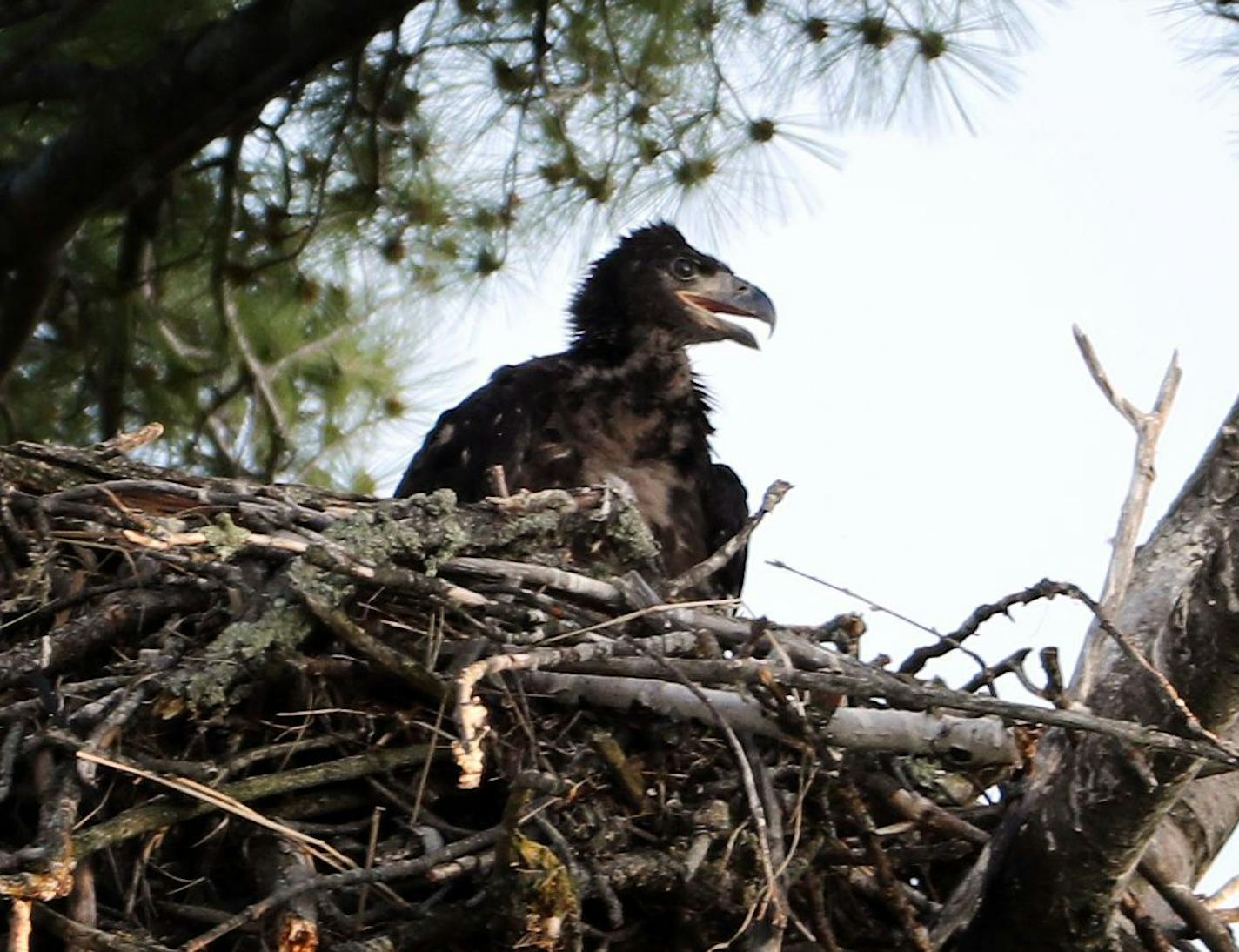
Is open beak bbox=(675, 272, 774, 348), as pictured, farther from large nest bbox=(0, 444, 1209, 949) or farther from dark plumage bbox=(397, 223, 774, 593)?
large nest bbox=(0, 444, 1209, 949)

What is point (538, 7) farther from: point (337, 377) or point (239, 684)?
point (239, 684)

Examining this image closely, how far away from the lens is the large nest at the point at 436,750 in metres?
3.18

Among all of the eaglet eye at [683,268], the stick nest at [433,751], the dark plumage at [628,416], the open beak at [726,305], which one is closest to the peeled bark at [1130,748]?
the stick nest at [433,751]

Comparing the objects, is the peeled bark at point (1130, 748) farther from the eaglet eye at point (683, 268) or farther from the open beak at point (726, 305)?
the eaglet eye at point (683, 268)

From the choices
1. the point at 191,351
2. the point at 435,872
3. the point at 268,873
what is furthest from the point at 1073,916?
the point at 191,351

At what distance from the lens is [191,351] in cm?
596

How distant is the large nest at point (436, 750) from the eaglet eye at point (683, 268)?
7.42 feet

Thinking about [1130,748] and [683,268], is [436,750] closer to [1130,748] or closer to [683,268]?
[1130,748]

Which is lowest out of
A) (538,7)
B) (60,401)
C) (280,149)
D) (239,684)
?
(239,684)

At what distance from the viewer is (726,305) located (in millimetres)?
6062

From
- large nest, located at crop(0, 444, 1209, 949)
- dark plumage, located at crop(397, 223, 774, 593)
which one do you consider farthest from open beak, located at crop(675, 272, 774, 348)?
large nest, located at crop(0, 444, 1209, 949)

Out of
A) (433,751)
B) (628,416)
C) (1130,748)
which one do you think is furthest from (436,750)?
(628,416)

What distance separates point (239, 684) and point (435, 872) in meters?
0.47

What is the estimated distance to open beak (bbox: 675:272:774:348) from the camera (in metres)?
5.91
